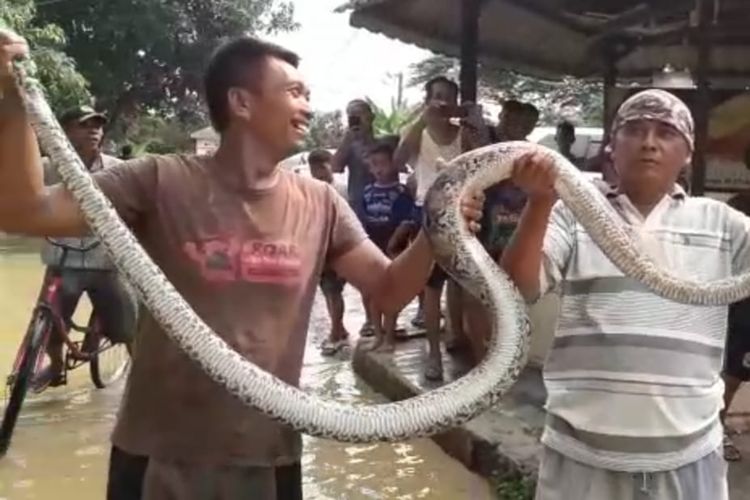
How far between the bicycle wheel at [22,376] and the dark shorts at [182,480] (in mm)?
3393

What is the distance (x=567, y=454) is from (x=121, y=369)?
5.41 meters

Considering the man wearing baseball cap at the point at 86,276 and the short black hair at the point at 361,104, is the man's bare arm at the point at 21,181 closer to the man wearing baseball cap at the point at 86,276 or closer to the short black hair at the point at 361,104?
the man wearing baseball cap at the point at 86,276

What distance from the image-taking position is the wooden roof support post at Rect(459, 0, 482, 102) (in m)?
7.97

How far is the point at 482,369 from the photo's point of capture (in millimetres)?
2549

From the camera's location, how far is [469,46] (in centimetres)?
804

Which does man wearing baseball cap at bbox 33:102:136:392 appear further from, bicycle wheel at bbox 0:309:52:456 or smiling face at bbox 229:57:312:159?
smiling face at bbox 229:57:312:159

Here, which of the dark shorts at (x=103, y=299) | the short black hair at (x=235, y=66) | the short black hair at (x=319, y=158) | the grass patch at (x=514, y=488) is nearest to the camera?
the short black hair at (x=235, y=66)

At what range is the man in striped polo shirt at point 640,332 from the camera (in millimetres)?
2805

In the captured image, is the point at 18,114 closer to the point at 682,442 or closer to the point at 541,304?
the point at 682,442

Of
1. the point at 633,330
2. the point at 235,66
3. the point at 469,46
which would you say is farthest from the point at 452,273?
the point at 469,46

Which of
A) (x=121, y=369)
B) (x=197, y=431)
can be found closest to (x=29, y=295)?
(x=121, y=369)

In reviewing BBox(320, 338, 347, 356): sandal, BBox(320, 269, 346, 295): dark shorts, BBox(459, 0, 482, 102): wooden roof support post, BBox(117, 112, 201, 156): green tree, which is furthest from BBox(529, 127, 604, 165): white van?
BBox(117, 112, 201, 156): green tree

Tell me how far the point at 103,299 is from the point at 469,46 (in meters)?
3.26

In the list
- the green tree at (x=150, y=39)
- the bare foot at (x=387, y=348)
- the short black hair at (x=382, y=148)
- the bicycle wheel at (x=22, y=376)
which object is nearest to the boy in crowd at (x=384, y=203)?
the short black hair at (x=382, y=148)
